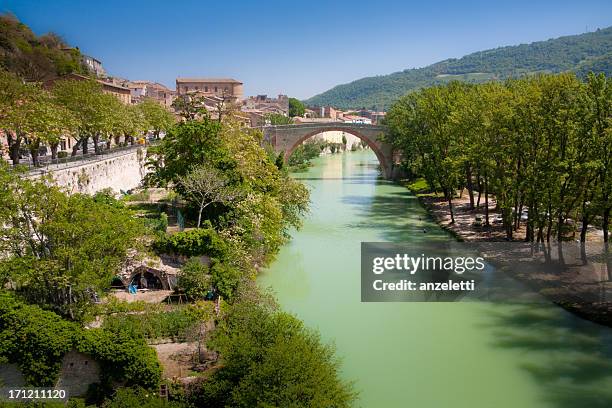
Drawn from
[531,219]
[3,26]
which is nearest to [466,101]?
A: [531,219]

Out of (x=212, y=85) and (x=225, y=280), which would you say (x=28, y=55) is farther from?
(x=212, y=85)

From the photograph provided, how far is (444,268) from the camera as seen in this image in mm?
19797

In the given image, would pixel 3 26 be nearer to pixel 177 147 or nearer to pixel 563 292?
pixel 177 147

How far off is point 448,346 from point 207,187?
344 inches

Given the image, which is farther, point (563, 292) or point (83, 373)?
point (563, 292)

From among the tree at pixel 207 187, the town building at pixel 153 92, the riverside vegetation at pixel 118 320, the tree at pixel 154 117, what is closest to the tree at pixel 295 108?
the town building at pixel 153 92

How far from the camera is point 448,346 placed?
13.5 metres

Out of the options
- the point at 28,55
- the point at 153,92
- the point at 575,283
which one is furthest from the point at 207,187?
the point at 153,92

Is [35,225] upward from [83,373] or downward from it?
upward

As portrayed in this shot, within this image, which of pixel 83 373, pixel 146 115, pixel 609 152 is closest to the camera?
pixel 83 373

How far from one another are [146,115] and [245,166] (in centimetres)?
2217

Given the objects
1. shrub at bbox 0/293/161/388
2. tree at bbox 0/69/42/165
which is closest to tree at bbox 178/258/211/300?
shrub at bbox 0/293/161/388

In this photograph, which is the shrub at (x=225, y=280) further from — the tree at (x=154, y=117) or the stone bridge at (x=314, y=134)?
the stone bridge at (x=314, y=134)

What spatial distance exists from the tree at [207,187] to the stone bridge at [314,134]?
103 feet
